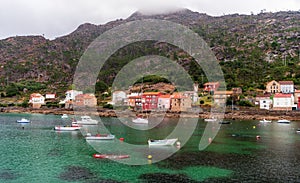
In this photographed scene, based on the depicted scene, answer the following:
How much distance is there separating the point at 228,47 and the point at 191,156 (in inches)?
4490

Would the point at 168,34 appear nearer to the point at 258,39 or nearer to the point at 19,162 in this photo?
the point at 258,39

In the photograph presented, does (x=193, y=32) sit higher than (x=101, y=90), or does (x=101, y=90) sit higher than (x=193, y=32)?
(x=193, y=32)

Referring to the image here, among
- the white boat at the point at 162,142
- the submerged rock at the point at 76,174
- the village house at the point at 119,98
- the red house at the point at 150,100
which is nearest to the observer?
the submerged rock at the point at 76,174

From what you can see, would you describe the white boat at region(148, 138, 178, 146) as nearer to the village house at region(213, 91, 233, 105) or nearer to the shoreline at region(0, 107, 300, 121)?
the shoreline at region(0, 107, 300, 121)

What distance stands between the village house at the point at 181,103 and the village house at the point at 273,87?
21722 mm

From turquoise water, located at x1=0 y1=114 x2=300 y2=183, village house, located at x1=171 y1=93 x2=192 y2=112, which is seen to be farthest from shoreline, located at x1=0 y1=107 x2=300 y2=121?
turquoise water, located at x1=0 y1=114 x2=300 y2=183

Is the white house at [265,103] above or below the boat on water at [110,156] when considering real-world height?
above

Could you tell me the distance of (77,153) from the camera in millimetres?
35156

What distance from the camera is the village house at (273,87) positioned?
89.5 meters

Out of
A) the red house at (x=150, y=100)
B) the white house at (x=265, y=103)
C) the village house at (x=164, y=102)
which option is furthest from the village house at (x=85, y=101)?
the white house at (x=265, y=103)

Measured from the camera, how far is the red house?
95.2m

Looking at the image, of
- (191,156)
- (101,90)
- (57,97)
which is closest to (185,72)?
(101,90)

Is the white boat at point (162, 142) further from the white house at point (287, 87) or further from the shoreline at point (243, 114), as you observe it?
the white house at point (287, 87)

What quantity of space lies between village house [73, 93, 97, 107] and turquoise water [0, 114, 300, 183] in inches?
2143
